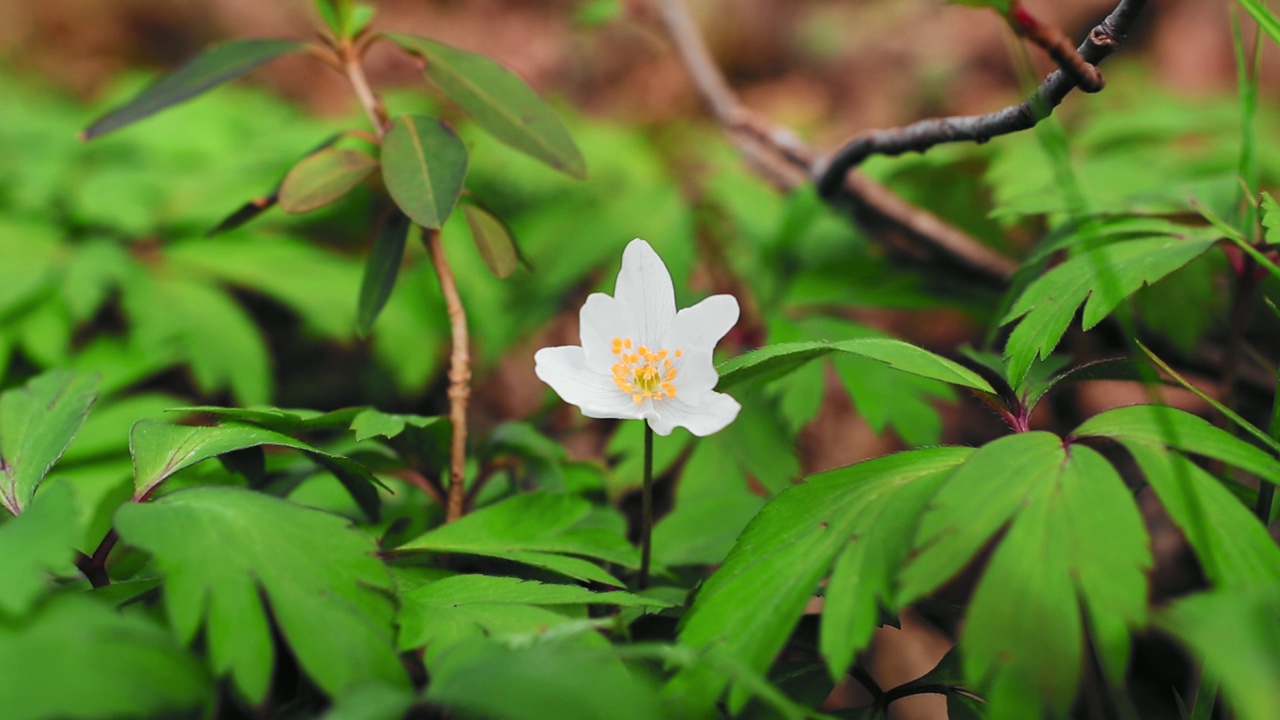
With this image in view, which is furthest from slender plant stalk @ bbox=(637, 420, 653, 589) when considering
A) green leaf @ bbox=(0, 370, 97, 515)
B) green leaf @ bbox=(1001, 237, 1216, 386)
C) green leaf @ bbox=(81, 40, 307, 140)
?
green leaf @ bbox=(81, 40, 307, 140)

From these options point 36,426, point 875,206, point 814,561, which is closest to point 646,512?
point 814,561

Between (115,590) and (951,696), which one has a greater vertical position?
(115,590)

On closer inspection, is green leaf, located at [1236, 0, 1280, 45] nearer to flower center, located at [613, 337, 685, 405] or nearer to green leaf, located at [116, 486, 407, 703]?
flower center, located at [613, 337, 685, 405]

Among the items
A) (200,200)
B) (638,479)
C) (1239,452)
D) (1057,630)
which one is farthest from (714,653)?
(200,200)

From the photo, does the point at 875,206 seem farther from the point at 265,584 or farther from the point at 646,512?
the point at 265,584

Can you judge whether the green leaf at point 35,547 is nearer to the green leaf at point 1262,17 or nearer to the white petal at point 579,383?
the white petal at point 579,383

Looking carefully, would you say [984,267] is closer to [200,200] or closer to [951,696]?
[951,696]
